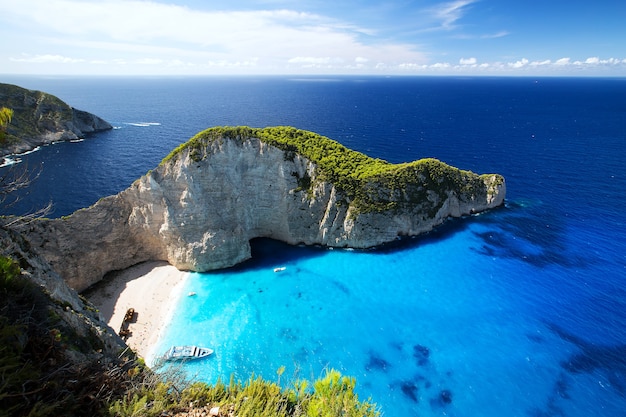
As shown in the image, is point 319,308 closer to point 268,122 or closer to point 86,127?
point 268,122

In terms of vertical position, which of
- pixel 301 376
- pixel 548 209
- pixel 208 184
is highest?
pixel 208 184

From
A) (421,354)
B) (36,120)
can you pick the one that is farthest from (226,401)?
(36,120)

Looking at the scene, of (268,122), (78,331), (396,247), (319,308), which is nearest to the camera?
(78,331)

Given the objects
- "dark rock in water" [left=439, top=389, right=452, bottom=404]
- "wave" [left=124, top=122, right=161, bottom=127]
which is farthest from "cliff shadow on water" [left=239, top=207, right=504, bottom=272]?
"wave" [left=124, top=122, right=161, bottom=127]

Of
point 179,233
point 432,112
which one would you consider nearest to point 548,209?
point 179,233

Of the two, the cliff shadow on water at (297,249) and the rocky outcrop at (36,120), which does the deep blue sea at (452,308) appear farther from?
the rocky outcrop at (36,120)

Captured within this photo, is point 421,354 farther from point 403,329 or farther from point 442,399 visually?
point 442,399

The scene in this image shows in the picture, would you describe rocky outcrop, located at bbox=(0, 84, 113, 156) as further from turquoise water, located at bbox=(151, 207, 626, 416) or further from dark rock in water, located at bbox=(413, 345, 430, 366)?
dark rock in water, located at bbox=(413, 345, 430, 366)
